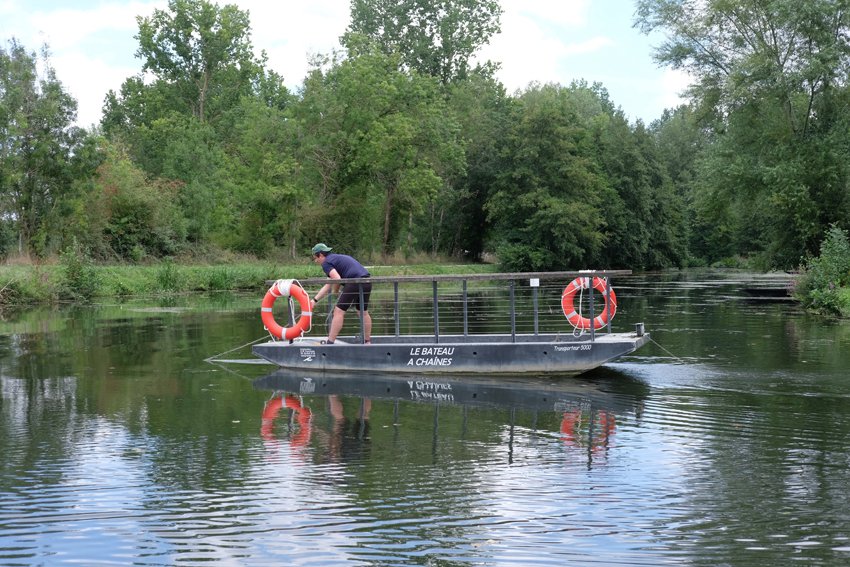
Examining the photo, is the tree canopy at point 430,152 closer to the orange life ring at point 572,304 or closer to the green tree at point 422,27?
the green tree at point 422,27

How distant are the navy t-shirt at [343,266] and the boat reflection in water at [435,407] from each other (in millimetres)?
1745

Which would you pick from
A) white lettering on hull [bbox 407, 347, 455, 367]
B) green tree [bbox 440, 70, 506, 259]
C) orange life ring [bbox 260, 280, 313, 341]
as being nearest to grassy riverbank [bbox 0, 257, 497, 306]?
orange life ring [bbox 260, 280, 313, 341]

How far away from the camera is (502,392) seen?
14039mm

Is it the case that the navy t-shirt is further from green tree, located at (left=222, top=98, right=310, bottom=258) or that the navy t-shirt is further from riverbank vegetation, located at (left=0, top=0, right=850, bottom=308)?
green tree, located at (left=222, top=98, right=310, bottom=258)

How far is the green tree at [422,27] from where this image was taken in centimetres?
7331

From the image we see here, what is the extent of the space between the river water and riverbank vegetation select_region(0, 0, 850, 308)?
20.4 metres

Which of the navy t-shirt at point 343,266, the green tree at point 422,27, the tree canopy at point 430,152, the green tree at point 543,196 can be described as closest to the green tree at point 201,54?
the tree canopy at point 430,152

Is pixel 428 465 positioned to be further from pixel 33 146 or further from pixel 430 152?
pixel 430 152

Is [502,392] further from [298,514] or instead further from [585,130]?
[585,130]

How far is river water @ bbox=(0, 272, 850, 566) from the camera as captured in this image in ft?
22.2

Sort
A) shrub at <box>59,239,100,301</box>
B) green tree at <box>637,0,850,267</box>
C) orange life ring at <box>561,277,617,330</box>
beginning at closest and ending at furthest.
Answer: orange life ring at <box>561,277,617,330</box>, green tree at <box>637,0,850,267</box>, shrub at <box>59,239,100,301</box>

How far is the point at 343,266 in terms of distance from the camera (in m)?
16.6

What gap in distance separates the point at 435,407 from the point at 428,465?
11.9ft

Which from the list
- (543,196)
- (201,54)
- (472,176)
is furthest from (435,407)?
(201,54)
